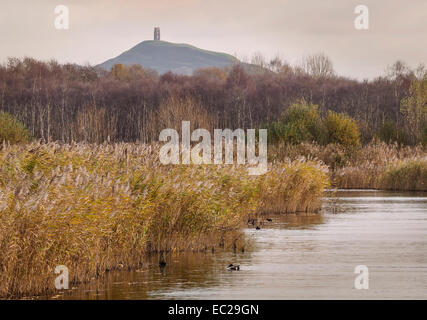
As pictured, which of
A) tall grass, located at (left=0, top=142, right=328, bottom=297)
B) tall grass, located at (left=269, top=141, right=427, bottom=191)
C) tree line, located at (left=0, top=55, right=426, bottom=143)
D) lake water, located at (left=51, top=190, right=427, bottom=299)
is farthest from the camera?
tree line, located at (left=0, top=55, right=426, bottom=143)

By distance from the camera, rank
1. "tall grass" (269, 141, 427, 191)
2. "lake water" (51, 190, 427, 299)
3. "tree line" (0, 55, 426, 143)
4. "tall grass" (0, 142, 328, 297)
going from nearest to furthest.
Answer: "tall grass" (0, 142, 328, 297) < "lake water" (51, 190, 427, 299) < "tall grass" (269, 141, 427, 191) < "tree line" (0, 55, 426, 143)

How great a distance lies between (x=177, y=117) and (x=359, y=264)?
37214mm

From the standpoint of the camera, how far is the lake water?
39.7 ft

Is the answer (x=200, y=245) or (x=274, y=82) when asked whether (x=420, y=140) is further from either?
(x=200, y=245)

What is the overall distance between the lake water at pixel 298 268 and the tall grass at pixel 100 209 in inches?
18.4

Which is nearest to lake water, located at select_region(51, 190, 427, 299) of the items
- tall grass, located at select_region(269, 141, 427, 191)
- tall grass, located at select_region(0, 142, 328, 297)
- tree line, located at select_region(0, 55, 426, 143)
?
tall grass, located at select_region(0, 142, 328, 297)

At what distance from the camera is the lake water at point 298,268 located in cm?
1210

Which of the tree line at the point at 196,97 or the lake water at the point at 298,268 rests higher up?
the tree line at the point at 196,97

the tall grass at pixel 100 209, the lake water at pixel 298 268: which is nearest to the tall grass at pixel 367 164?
the lake water at pixel 298 268

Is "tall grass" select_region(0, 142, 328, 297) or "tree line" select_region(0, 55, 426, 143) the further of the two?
"tree line" select_region(0, 55, 426, 143)

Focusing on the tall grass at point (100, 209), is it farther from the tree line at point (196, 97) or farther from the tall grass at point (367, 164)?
the tree line at point (196, 97)

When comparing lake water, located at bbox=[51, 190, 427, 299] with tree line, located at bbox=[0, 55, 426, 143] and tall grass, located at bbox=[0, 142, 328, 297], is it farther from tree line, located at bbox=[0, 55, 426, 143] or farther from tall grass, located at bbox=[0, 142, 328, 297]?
tree line, located at bbox=[0, 55, 426, 143]

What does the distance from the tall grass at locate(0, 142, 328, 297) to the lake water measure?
0.47 meters

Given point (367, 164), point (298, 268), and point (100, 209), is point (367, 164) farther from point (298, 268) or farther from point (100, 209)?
point (100, 209)
